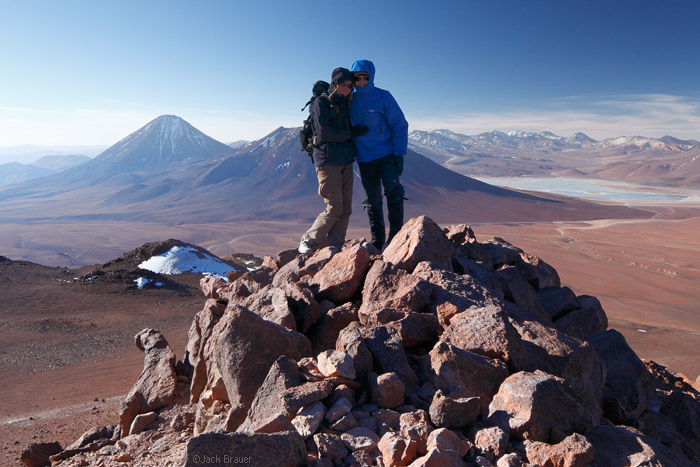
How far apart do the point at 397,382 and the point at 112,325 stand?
8.87 metres

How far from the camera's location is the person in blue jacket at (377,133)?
4.18 m

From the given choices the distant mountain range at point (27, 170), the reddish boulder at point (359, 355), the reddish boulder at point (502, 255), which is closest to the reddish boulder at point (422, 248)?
the reddish boulder at point (502, 255)

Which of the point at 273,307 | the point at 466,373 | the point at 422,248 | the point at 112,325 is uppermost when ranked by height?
the point at 422,248

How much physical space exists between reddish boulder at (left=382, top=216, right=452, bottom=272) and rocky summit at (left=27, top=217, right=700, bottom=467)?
0.05ft

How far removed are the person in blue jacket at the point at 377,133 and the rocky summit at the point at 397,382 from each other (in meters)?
0.75

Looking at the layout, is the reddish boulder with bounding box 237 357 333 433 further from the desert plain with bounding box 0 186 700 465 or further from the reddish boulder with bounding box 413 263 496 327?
the desert plain with bounding box 0 186 700 465

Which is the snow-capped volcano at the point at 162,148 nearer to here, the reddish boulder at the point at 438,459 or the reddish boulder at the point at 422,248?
the reddish boulder at the point at 422,248

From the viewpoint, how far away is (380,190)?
4340mm

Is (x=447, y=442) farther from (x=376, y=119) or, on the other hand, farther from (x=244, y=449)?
(x=376, y=119)

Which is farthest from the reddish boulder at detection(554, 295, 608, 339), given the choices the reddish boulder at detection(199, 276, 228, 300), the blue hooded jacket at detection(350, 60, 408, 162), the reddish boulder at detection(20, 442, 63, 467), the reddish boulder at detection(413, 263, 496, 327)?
the reddish boulder at detection(20, 442, 63, 467)

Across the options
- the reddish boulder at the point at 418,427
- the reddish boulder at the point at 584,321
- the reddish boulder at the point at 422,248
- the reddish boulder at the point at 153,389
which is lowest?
the reddish boulder at the point at 153,389

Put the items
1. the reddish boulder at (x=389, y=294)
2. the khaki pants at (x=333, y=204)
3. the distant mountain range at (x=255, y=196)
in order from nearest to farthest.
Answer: the reddish boulder at (x=389, y=294) → the khaki pants at (x=333, y=204) → the distant mountain range at (x=255, y=196)

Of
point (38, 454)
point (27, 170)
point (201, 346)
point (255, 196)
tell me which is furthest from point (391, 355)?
point (27, 170)

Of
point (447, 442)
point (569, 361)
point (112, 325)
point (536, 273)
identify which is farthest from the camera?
point (112, 325)
